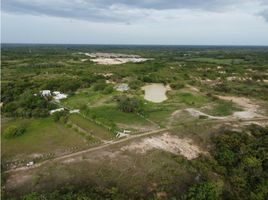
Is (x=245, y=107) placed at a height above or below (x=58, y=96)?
below

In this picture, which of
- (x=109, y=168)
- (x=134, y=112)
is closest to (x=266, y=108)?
(x=134, y=112)

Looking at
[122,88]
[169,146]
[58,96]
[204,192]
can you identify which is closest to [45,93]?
[58,96]

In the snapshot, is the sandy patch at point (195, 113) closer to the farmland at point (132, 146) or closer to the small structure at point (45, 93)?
the farmland at point (132, 146)

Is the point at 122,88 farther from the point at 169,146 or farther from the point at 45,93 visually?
the point at 169,146

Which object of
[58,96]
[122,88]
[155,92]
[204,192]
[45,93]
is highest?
[45,93]

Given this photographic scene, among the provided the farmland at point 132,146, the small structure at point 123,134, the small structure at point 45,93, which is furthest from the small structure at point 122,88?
the small structure at point 123,134
